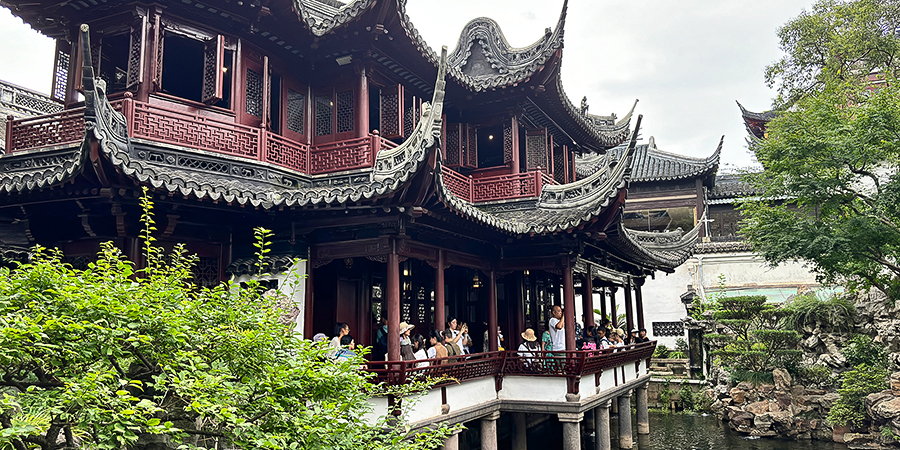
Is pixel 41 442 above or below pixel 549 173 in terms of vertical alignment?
below

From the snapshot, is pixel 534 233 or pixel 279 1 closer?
pixel 279 1

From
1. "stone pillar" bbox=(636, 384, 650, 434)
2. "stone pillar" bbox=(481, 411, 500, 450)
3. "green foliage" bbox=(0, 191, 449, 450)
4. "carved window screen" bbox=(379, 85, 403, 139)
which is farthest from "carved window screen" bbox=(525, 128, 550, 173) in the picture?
"green foliage" bbox=(0, 191, 449, 450)

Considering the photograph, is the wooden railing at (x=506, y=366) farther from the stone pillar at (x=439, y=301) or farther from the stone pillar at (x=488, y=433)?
the stone pillar at (x=488, y=433)

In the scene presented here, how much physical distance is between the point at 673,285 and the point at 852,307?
11664 mm

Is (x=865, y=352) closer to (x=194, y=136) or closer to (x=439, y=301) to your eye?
(x=439, y=301)

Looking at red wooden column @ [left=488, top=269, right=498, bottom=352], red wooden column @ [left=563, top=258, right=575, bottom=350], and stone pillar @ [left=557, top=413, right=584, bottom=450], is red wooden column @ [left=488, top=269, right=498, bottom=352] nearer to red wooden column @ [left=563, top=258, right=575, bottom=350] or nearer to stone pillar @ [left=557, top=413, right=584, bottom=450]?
red wooden column @ [left=563, top=258, right=575, bottom=350]

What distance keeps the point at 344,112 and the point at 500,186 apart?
3.96 m

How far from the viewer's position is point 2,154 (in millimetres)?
9352

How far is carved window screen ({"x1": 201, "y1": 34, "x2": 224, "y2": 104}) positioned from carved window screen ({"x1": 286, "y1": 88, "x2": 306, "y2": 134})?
4.85ft

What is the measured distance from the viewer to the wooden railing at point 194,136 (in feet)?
29.3

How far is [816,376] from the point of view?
20484mm

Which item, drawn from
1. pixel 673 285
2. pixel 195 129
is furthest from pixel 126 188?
pixel 673 285

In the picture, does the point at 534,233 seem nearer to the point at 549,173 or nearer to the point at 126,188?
the point at 549,173

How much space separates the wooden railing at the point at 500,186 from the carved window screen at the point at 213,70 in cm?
495
